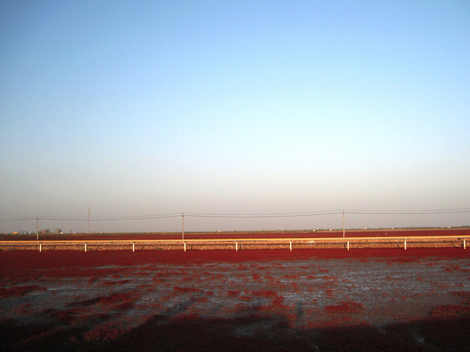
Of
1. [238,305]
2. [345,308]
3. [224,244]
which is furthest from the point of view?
[224,244]

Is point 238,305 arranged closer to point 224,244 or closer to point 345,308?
point 345,308

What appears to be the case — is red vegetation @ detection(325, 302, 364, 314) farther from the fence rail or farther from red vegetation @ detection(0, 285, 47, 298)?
the fence rail

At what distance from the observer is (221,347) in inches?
270

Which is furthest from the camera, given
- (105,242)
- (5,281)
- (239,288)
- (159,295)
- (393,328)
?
(105,242)

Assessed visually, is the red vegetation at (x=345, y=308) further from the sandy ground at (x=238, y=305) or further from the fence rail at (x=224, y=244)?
the fence rail at (x=224, y=244)

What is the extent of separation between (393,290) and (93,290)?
34.6 ft

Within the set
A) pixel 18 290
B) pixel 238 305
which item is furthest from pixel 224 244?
pixel 238 305

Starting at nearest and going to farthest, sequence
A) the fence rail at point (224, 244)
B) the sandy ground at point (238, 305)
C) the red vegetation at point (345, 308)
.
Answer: the sandy ground at point (238, 305), the red vegetation at point (345, 308), the fence rail at point (224, 244)

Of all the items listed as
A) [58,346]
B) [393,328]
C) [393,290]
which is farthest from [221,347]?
[393,290]

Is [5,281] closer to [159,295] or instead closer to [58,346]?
[159,295]

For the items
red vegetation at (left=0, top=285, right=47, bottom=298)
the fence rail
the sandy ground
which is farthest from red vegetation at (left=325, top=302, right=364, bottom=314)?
the fence rail

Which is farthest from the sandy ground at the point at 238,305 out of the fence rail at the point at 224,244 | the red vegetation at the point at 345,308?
the fence rail at the point at 224,244

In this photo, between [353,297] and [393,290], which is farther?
[393,290]

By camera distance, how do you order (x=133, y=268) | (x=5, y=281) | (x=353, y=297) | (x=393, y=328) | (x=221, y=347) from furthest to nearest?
(x=133, y=268), (x=5, y=281), (x=353, y=297), (x=393, y=328), (x=221, y=347)
